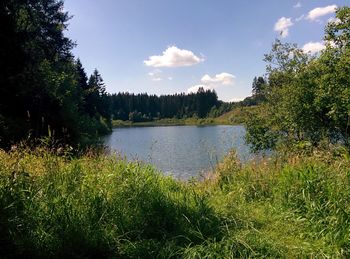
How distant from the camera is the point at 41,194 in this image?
4883mm

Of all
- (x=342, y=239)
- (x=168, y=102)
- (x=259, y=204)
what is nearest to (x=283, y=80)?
(x=259, y=204)

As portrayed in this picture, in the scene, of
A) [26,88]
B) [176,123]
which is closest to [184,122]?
[176,123]

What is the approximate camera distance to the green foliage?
46.5ft

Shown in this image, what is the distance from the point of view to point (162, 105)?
175m

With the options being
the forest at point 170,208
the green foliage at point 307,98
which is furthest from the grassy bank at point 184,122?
the forest at point 170,208

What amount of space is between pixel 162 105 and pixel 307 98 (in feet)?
522

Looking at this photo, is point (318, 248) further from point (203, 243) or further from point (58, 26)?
point (58, 26)

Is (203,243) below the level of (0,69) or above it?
below

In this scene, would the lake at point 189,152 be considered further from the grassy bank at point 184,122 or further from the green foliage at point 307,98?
the grassy bank at point 184,122

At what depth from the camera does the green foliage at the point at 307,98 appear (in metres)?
14.2

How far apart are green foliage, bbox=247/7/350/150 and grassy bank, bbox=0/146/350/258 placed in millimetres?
6804

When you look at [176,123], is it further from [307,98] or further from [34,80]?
[307,98]

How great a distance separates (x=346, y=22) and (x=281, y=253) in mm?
13562

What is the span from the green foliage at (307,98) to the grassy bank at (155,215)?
22.3 feet
